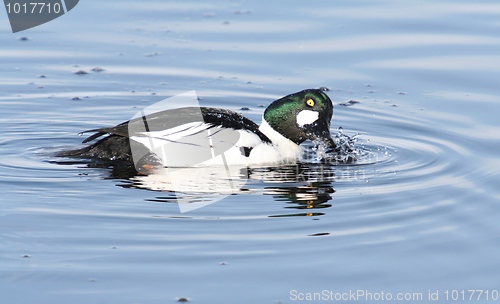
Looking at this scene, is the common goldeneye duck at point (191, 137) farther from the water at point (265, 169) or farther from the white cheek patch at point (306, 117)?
the water at point (265, 169)

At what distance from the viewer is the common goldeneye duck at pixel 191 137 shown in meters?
8.65

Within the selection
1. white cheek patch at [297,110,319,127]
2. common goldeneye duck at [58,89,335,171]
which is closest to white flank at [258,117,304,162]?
common goldeneye duck at [58,89,335,171]

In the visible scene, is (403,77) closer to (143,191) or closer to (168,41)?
(168,41)

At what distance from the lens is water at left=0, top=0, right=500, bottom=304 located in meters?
6.09

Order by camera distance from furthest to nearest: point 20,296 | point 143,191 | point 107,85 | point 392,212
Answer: point 107,85
point 143,191
point 392,212
point 20,296

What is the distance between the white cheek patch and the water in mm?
555

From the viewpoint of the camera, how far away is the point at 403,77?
11273 millimetres

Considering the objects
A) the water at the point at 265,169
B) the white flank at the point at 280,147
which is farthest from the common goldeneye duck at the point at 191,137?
the water at the point at 265,169

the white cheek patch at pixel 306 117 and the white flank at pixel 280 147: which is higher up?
the white cheek patch at pixel 306 117

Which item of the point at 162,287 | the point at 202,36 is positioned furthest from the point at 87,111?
the point at 162,287

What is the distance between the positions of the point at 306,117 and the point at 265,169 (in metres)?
0.83

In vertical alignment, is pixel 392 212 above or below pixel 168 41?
below

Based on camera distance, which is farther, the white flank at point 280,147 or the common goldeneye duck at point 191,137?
the white flank at point 280,147

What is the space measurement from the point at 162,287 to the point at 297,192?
2479mm
